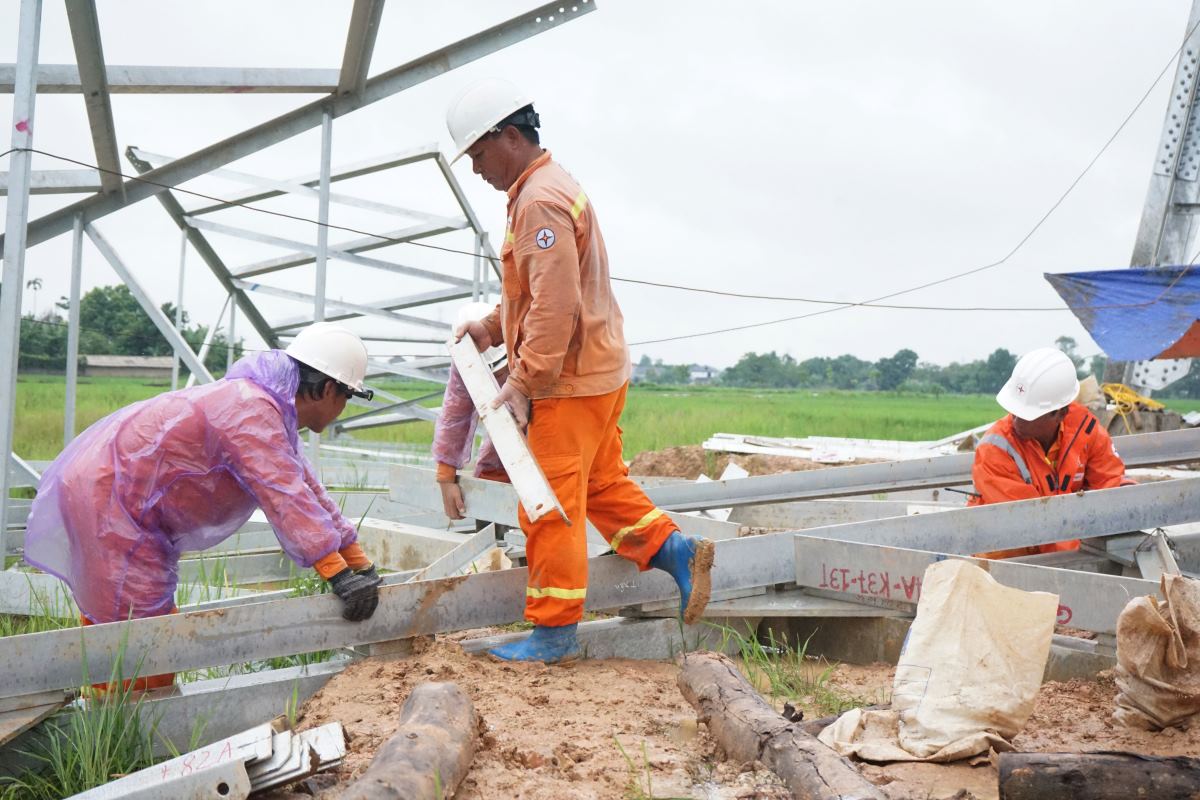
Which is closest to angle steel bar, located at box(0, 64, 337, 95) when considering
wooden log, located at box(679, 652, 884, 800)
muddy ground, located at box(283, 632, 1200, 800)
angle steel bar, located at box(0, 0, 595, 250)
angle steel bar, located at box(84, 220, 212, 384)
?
angle steel bar, located at box(0, 0, 595, 250)

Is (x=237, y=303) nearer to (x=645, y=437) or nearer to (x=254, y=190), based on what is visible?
(x=254, y=190)

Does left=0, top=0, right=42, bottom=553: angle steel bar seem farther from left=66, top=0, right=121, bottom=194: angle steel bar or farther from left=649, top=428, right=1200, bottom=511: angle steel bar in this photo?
left=649, top=428, right=1200, bottom=511: angle steel bar

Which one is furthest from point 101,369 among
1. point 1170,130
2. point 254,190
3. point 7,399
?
point 1170,130

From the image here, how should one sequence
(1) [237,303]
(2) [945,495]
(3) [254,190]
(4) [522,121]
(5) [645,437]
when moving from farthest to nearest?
1. (5) [645,437]
2. (1) [237,303]
3. (3) [254,190]
4. (2) [945,495]
5. (4) [522,121]

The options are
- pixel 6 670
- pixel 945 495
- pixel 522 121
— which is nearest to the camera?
pixel 6 670

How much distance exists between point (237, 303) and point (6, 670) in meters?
8.24

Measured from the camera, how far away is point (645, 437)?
1602cm

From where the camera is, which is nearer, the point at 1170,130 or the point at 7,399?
the point at 7,399

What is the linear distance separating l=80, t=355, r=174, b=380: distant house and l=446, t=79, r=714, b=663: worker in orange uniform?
15815 mm

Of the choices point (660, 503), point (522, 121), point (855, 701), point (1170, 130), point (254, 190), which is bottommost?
point (855, 701)

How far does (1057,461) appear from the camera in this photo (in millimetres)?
5355

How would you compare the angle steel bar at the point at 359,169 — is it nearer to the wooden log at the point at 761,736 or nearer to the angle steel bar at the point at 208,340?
the angle steel bar at the point at 208,340

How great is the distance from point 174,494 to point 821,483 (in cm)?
367

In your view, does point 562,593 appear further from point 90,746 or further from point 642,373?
point 642,373
